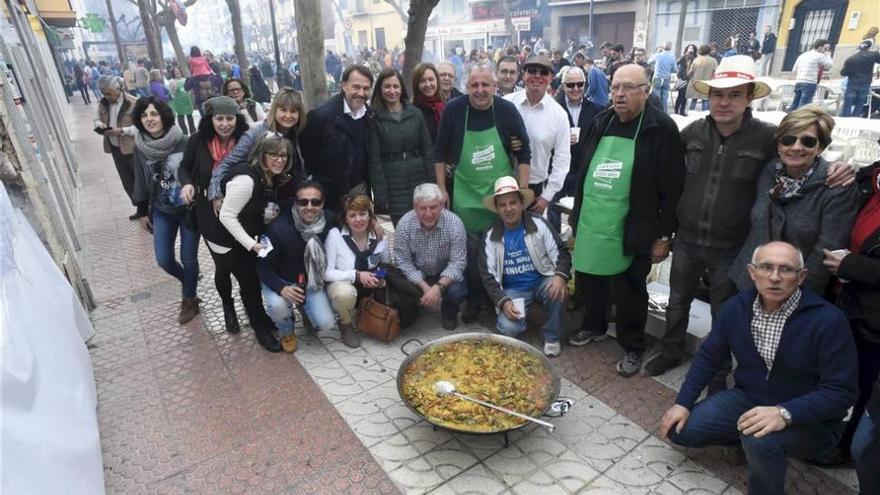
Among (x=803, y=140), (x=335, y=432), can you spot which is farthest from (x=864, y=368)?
(x=335, y=432)

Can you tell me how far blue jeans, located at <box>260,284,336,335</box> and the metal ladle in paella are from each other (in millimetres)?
1139

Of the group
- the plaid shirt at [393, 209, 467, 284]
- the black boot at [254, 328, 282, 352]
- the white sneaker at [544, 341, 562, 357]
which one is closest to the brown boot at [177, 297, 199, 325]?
the black boot at [254, 328, 282, 352]

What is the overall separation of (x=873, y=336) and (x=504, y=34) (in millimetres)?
40251

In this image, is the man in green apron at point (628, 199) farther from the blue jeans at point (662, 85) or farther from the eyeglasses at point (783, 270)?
the blue jeans at point (662, 85)

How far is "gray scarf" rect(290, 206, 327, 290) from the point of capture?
4.39 m

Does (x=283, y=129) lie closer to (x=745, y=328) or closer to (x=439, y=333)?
(x=439, y=333)

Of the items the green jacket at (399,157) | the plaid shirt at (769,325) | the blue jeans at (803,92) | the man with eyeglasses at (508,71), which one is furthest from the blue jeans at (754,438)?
the blue jeans at (803,92)

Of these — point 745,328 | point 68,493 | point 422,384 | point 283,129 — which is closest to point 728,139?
point 745,328

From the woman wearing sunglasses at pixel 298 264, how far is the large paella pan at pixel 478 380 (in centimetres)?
121

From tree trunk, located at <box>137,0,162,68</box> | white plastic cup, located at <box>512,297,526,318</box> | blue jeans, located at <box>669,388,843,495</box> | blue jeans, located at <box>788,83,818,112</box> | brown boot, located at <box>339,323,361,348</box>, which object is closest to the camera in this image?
blue jeans, located at <box>669,388,843,495</box>

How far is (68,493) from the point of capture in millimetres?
2520

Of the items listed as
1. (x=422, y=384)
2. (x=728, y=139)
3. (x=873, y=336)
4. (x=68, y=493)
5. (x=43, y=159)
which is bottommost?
(x=422, y=384)

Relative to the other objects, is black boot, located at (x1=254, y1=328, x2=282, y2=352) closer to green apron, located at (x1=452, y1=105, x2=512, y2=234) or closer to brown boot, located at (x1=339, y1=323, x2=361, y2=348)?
brown boot, located at (x1=339, y1=323, x2=361, y2=348)

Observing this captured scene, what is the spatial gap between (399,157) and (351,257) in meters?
1.05
